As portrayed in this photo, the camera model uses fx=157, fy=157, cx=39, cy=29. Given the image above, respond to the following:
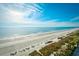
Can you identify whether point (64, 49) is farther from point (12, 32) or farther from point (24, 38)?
point (12, 32)

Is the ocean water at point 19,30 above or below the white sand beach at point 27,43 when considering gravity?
above

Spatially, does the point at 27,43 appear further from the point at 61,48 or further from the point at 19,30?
the point at 61,48

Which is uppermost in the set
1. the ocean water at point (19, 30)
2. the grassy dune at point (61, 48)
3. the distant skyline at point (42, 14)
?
the distant skyline at point (42, 14)

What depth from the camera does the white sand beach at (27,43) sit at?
5.34ft

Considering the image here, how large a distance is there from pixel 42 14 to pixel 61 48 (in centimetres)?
41

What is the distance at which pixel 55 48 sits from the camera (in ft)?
5.37

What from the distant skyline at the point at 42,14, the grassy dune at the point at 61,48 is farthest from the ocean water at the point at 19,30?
the grassy dune at the point at 61,48

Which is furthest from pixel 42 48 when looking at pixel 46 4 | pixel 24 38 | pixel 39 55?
pixel 46 4

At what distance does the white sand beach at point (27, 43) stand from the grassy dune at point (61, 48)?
1.7 inches

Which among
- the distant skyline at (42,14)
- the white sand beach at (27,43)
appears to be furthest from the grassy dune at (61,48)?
the distant skyline at (42,14)

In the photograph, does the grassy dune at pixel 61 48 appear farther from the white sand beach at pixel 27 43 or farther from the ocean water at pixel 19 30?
the ocean water at pixel 19 30

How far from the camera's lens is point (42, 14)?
1.65 m

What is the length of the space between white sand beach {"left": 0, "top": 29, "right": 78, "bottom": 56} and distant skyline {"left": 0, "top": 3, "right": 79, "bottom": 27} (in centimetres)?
10

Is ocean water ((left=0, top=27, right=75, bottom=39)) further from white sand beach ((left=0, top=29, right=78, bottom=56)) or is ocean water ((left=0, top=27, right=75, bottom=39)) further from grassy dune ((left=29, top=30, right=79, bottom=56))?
grassy dune ((left=29, top=30, right=79, bottom=56))
